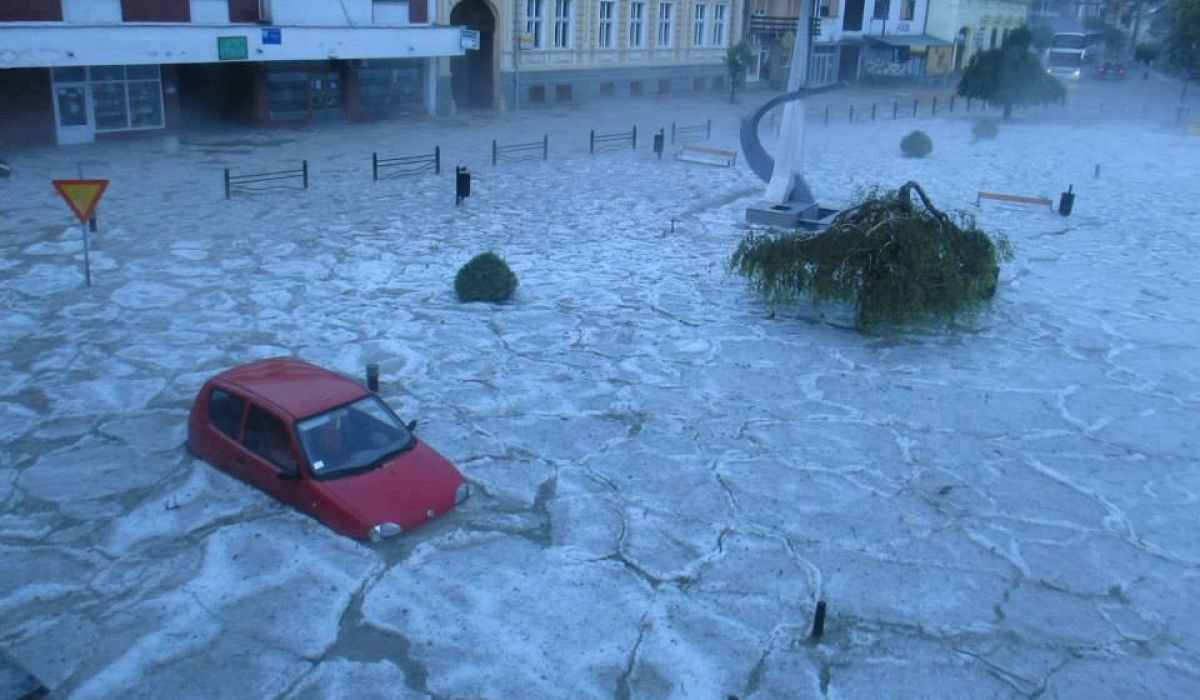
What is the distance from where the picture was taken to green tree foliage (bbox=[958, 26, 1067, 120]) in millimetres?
40375

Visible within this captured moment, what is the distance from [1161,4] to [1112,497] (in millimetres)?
99518

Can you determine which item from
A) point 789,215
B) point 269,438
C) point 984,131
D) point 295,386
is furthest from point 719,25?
point 269,438

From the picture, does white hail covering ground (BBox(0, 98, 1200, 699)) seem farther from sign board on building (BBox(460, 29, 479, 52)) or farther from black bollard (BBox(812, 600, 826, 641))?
sign board on building (BBox(460, 29, 479, 52))

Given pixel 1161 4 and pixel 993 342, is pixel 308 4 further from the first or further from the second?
pixel 1161 4

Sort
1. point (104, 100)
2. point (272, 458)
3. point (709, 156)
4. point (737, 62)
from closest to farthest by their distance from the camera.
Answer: point (272, 458)
point (104, 100)
point (709, 156)
point (737, 62)

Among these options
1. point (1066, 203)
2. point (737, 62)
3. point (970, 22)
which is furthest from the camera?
point (970, 22)

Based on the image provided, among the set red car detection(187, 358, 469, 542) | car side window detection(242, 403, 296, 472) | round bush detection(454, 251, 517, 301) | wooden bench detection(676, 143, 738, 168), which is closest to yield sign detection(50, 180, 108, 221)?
round bush detection(454, 251, 517, 301)

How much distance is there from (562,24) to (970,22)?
35.8 meters

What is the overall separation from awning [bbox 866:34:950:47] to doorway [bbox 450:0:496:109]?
28.8 metres

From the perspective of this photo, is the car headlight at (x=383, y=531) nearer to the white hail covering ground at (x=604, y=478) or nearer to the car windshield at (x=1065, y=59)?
the white hail covering ground at (x=604, y=478)

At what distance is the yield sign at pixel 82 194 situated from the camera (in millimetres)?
13523

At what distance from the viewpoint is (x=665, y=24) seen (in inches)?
1850

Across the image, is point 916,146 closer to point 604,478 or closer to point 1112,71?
point 604,478

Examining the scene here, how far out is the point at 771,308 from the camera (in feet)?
50.1
